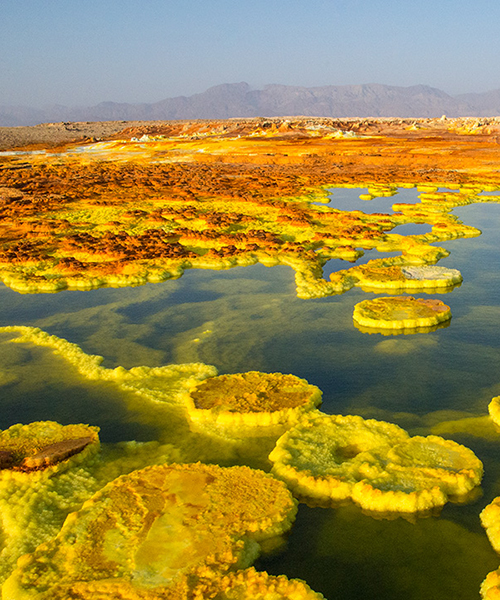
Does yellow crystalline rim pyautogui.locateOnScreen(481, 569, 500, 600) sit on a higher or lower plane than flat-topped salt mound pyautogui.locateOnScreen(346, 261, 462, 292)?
lower

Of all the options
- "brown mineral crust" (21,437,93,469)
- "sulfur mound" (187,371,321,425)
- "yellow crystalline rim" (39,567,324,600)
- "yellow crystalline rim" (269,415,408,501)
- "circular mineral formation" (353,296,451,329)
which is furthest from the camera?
"circular mineral formation" (353,296,451,329)

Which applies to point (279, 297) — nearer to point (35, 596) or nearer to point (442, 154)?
point (35, 596)

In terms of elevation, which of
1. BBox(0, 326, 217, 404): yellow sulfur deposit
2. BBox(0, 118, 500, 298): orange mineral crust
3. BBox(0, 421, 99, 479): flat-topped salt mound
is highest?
BBox(0, 118, 500, 298): orange mineral crust

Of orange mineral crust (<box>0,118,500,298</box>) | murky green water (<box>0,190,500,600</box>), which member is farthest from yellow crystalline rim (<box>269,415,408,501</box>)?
orange mineral crust (<box>0,118,500,298</box>)

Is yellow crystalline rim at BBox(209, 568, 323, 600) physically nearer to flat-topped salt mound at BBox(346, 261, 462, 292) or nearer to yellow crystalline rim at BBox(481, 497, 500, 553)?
yellow crystalline rim at BBox(481, 497, 500, 553)

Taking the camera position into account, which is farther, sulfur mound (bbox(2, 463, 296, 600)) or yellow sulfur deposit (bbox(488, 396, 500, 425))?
yellow sulfur deposit (bbox(488, 396, 500, 425))

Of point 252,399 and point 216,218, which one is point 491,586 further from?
point 216,218

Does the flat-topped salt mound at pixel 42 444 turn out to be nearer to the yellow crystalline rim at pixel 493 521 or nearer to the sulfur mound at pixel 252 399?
the sulfur mound at pixel 252 399
